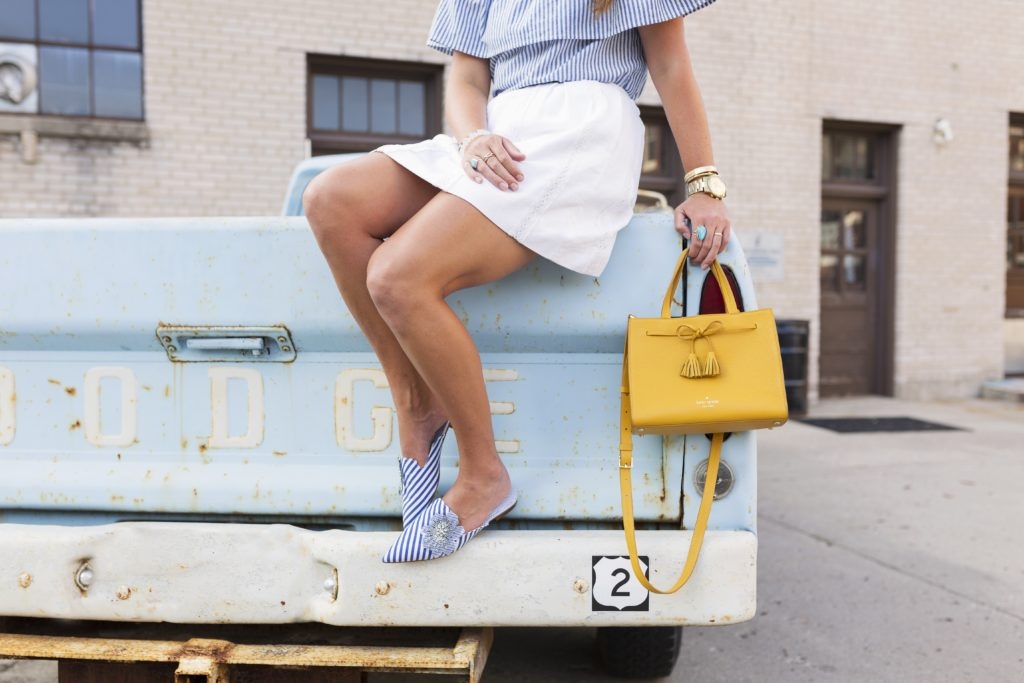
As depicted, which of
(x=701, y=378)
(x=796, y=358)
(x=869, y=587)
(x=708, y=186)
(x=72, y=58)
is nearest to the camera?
(x=701, y=378)

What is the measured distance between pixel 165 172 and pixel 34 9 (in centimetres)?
162

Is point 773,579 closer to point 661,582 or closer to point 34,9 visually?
point 661,582

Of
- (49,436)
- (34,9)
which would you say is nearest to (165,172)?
(34,9)

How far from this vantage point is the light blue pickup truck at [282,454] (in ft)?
5.95

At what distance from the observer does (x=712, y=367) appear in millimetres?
1794

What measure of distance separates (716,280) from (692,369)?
231 mm

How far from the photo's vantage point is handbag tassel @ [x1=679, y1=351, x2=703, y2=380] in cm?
180

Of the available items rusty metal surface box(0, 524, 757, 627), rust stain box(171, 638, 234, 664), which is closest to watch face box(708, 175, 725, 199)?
rusty metal surface box(0, 524, 757, 627)

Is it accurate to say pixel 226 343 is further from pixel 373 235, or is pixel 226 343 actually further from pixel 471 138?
pixel 471 138

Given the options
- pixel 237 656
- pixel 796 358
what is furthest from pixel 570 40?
pixel 796 358

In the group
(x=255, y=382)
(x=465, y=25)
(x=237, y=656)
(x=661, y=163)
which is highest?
(x=661, y=163)

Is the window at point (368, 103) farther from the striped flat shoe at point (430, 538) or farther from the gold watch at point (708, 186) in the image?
the striped flat shoe at point (430, 538)

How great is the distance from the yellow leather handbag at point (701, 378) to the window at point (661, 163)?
7.32 metres

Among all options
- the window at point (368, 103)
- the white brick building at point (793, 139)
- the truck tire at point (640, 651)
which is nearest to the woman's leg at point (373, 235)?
the truck tire at point (640, 651)
